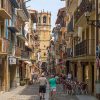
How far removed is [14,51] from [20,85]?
6.47 m

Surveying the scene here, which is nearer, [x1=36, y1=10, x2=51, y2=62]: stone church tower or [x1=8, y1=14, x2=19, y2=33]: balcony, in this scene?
[x1=8, y1=14, x2=19, y2=33]: balcony

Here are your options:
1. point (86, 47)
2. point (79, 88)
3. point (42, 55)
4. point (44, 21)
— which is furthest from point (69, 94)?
point (42, 55)

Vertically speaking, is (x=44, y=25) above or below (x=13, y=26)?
above

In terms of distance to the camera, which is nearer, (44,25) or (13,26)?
(13,26)

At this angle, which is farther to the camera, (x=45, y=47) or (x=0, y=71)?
(x=45, y=47)

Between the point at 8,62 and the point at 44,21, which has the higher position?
the point at 44,21

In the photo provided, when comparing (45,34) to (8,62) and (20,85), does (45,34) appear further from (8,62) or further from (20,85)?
(8,62)

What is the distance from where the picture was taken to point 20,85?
47.8 metres

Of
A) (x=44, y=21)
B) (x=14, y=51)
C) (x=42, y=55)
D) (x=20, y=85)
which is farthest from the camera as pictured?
(x=42, y=55)

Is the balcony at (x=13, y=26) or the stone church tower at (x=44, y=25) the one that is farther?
the stone church tower at (x=44, y=25)

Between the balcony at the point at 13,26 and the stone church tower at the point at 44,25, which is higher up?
the stone church tower at the point at 44,25

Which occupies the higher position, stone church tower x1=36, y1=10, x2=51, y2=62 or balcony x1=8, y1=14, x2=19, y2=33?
stone church tower x1=36, y1=10, x2=51, y2=62

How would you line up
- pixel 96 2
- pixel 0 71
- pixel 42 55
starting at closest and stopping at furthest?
pixel 96 2, pixel 0 71, pixel 42 55

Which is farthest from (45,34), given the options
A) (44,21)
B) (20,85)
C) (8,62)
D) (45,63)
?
(8,62)
